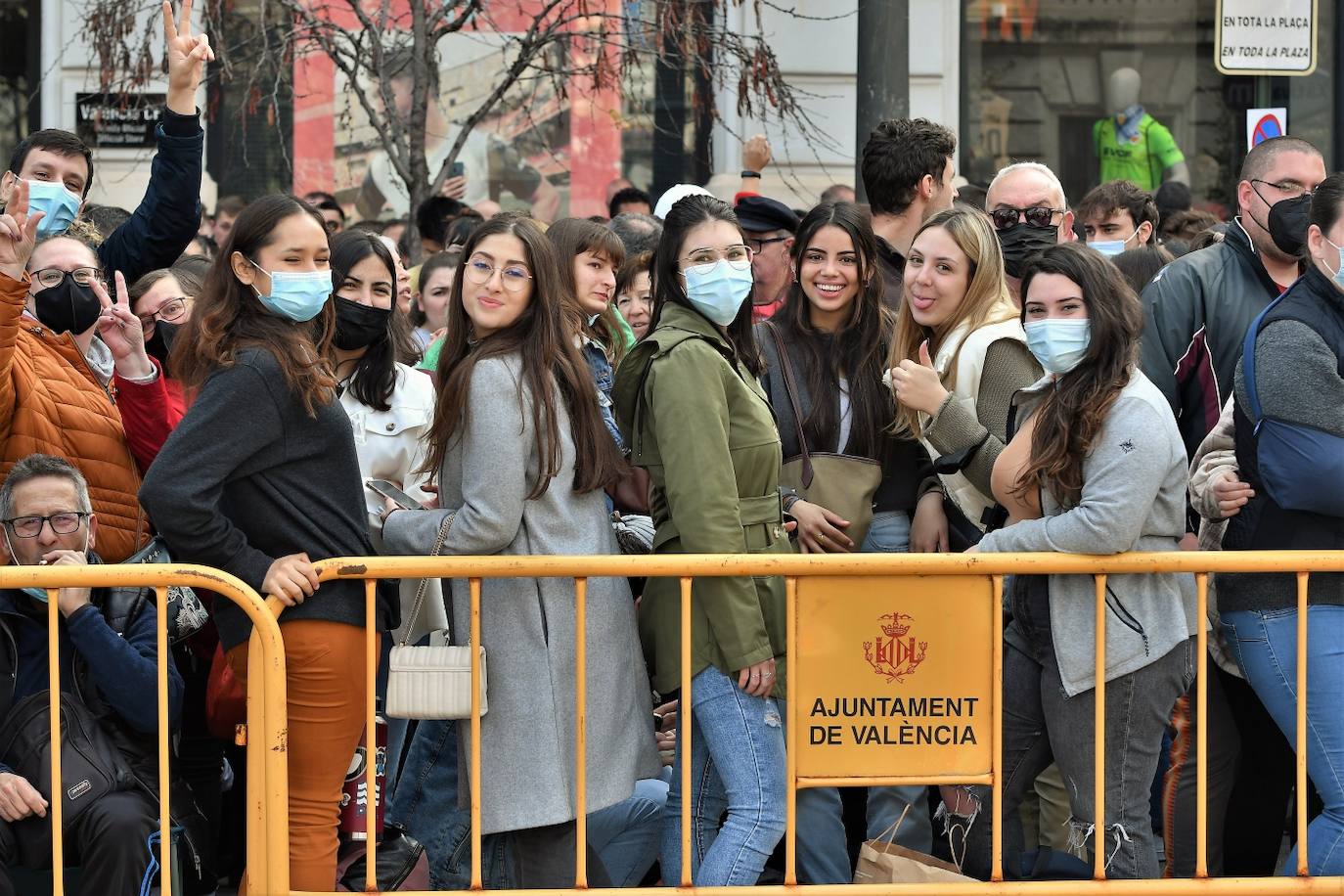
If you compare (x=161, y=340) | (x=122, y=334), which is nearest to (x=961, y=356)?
(x=122, y=334)

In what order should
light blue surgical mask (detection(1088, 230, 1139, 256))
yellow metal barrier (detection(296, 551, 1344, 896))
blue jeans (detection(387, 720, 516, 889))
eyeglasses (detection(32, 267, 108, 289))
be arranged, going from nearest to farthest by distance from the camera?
yellow metal barrier (detection(296, 551, 1344, 896)) → blue jeans (detection(387, 720, 516, 889)) → eyeglasses (detection(32, 267, 108, 289)) → light blue surgical mask (detection(1088, 230, 1139, 256))

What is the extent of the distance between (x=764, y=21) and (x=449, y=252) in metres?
5.36

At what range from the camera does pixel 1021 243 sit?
18.9 ft

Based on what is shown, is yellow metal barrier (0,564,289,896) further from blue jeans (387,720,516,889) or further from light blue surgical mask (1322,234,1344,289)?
light blue surgical mask (1322,234,1344,289)

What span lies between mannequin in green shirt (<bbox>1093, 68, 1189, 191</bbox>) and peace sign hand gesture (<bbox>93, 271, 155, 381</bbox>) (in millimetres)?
9169

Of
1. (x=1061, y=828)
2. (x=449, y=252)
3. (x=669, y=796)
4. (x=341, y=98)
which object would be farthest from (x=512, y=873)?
(x=341, y=98)

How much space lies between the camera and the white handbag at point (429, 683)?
4.50 m

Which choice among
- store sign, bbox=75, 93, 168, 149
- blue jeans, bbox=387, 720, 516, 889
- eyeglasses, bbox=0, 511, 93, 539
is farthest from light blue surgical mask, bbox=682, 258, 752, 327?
store sign, bbox=75, 93, 168, 149

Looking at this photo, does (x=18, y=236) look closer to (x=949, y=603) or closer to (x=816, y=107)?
(x=949, y=603)

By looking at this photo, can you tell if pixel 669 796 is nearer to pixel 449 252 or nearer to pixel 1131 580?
pixel 1131 580

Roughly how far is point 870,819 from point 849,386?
1.31 metres

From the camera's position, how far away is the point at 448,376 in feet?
15.5

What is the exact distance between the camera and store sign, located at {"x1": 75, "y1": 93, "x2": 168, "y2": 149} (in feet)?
35.7

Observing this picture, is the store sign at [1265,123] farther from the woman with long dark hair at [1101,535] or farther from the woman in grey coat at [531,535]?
the woman in grey coat at [531,535]
